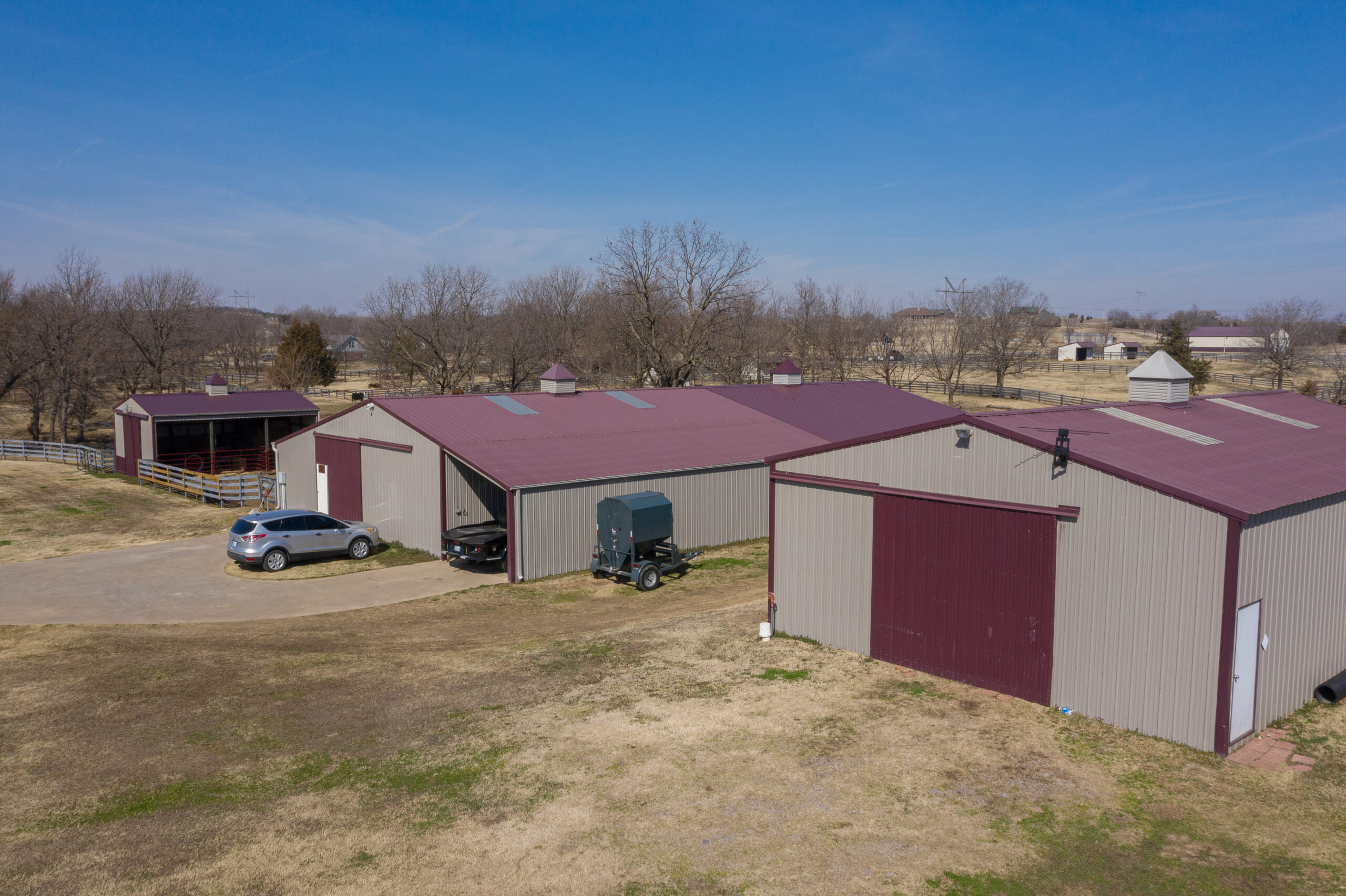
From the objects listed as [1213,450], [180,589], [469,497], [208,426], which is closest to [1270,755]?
[1213,450]

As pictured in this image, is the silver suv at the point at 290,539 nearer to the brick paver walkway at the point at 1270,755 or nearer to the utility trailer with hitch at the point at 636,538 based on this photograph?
the utility trailer with hitch at the point at 636,538

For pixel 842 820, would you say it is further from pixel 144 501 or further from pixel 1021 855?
pixel 144 501

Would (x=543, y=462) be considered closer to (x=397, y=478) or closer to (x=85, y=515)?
(x=397, y=478)

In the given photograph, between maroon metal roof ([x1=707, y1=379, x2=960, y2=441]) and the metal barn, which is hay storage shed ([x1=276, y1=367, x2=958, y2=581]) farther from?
the metal barn

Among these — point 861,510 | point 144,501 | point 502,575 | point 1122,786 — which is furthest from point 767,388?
Result: point 1122,786

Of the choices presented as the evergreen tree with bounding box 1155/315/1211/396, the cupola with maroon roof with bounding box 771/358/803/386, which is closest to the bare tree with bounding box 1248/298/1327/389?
the evergreen tree with bounding box 1155/315/1211/396

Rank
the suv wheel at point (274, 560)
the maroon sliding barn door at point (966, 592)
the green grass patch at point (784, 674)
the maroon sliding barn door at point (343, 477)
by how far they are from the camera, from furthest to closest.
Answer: the maroon sliding barn door at point (343, 477)
the suv wheel at point (274, 560)
the green grass patch at point (784, 674)
the maroon sliding barn door at point (966, 592)

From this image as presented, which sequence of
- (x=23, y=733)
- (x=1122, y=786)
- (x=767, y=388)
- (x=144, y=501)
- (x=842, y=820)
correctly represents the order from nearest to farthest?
(x=842, y=820), (x=1122, y=786), (x=23, y=733), (x=144, y=501), (x=767, y=388)

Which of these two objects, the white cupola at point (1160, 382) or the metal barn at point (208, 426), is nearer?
the white cupola at point (1160, 382)

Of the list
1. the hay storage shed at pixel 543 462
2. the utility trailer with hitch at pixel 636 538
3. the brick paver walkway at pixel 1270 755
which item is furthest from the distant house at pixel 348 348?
the brick paver walkway at pixel 1270 755
